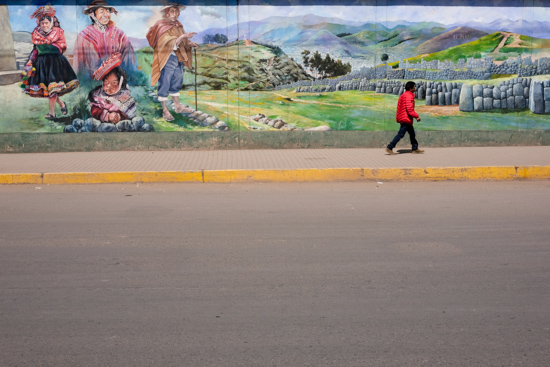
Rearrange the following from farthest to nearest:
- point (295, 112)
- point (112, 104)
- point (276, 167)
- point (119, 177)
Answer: point (295, 112), point (112, 104), point (276, 167), point (119, 177)

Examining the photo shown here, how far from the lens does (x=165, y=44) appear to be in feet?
43.5

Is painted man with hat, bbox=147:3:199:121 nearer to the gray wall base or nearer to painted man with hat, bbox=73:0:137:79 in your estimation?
painted man with hat, bbox=73:0:137:79

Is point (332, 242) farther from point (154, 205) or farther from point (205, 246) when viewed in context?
point (154, 205)

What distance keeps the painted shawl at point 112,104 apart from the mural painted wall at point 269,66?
3 cm

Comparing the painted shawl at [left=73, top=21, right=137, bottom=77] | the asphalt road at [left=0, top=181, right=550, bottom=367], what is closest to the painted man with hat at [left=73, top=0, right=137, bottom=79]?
the painted shawl at [left=73, top=21, right=137, bottom=77]

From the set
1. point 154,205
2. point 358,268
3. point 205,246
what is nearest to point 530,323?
point 358,268

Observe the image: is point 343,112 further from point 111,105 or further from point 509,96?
point 111,105

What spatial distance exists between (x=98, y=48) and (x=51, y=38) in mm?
1004

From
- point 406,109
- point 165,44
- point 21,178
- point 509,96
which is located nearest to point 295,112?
point 406,109

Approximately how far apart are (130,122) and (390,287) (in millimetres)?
10034

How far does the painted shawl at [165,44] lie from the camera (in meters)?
13.2

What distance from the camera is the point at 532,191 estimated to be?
338 inches

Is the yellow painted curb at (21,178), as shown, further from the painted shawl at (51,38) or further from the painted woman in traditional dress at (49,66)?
the painted shawl at (51,38)

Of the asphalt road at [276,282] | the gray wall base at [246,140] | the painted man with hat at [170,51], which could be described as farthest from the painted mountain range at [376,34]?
the asphalt road at [276,282]
